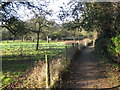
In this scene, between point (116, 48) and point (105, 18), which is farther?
point (105, 18)

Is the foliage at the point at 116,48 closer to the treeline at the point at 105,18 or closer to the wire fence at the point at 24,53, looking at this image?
the treeline at the point at 105,18

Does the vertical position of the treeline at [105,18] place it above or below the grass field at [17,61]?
above

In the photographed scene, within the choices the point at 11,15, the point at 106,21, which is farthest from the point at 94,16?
the point at 11,15

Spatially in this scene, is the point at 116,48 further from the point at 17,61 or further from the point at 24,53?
the point at 24,53

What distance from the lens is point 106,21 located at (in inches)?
386

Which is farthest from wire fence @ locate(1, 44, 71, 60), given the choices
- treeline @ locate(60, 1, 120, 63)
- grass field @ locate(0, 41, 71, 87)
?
treeline @ locate(60, 1, 120, 63)

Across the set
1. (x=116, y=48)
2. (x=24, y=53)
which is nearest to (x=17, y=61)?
(x=24, y=53)

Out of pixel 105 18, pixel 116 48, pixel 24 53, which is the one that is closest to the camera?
pixel 116 48

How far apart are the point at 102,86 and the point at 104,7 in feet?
18.6

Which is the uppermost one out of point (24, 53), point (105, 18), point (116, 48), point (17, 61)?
point (105, 18)

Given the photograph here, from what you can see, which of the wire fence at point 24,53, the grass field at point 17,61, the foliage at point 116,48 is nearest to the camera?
the grass field at point 17,61

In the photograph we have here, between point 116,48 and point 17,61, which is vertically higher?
point 116,48

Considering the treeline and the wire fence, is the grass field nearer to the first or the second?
the wire fence

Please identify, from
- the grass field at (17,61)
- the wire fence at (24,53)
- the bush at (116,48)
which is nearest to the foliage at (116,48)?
the bush at (116,48)
